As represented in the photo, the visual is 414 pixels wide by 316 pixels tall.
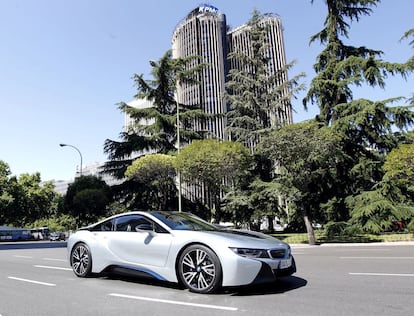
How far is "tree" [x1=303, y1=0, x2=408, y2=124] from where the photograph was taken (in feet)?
75.6

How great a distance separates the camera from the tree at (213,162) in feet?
73.6

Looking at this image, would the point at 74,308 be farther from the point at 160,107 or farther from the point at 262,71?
the point at 160,107

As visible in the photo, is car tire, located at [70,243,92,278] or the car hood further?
car tire, located at [70,243,92,278]

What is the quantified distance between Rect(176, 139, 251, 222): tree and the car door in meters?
15.8

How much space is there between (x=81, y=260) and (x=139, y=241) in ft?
6.12

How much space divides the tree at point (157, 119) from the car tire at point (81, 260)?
929 inches

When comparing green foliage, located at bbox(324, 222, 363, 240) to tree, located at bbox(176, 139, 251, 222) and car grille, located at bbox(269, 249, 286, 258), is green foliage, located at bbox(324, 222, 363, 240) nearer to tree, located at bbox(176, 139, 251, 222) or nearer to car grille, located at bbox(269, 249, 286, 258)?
tree, located at bbox(176, 139, 251, 222)

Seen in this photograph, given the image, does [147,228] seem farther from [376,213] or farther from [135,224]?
[376,213]

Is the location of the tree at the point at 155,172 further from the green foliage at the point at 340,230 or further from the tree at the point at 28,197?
the tree at the point at 28,197

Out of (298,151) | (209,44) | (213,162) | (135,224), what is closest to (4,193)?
(213,162)

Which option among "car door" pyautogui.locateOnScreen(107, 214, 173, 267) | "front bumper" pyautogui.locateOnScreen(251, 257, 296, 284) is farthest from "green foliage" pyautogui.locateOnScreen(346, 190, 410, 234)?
"car door" pyautogui.locateOnScreen(107, 214, 173, 267)

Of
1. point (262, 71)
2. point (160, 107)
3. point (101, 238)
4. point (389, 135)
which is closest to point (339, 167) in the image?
point (389, 135)

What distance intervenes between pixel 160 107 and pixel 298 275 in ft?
92.4

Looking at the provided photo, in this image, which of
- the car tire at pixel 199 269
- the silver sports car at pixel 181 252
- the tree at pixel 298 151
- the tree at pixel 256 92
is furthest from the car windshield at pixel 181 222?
the tree at pixel 256 92
